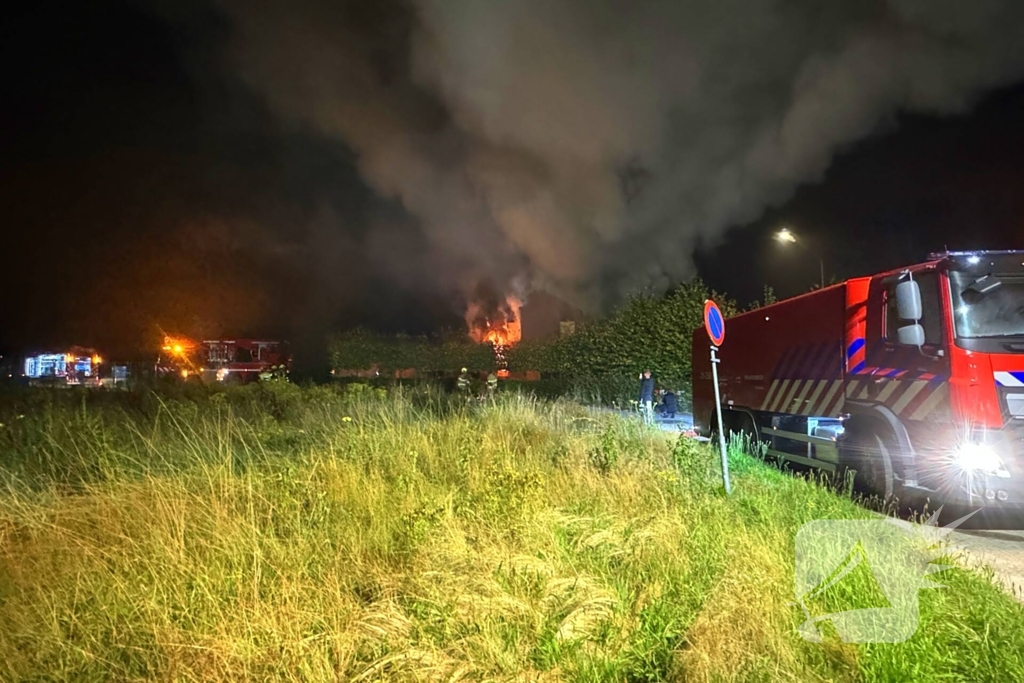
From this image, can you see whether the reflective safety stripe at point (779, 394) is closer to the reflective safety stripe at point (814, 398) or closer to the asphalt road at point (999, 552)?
the reflective safety stripe at point (814, 398)

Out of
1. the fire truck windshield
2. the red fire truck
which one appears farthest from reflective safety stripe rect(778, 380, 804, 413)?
the fire truck windshield

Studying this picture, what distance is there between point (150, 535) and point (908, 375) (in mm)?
7165

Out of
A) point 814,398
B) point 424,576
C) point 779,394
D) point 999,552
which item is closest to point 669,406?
point 779,394

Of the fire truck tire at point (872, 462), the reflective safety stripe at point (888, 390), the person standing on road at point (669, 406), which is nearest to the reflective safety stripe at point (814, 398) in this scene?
the fire truck tire at point (872, 462)

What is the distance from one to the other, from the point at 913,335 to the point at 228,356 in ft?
111

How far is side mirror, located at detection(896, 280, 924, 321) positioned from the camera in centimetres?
646

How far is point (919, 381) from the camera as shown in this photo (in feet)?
21.5

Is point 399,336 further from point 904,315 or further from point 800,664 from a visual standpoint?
point 800,664

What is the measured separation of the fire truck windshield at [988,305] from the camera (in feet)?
20.3

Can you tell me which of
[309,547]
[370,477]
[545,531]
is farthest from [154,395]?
[545,531]

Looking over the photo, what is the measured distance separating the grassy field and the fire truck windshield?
218 cm

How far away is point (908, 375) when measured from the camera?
6727mm

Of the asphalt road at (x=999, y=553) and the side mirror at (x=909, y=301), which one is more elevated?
the side mirror at (x=909, y=301)

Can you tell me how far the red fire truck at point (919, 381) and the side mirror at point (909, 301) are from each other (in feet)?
0.04
